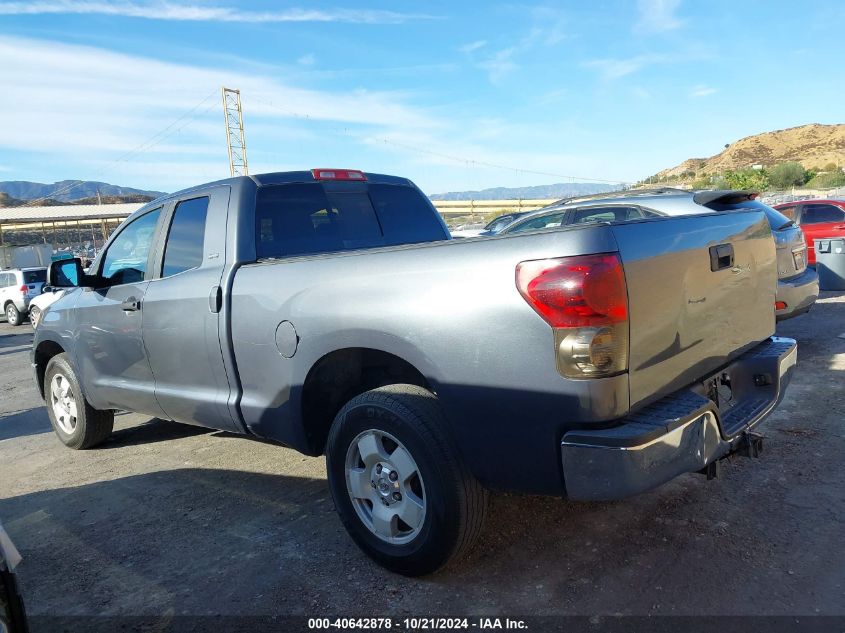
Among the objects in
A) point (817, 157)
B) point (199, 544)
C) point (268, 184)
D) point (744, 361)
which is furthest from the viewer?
point (817, 157)

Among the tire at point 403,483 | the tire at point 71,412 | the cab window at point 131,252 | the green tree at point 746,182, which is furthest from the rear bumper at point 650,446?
the green tree at point 746,182

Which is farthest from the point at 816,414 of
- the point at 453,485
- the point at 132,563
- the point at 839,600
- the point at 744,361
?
the point at 132,563

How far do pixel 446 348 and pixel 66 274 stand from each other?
3.51m

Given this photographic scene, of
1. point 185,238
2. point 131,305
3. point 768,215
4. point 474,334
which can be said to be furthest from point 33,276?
point 474,334

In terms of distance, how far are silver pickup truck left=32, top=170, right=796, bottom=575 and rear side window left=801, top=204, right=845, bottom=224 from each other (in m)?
11.0

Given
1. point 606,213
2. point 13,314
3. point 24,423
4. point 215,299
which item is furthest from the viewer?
point 13,314

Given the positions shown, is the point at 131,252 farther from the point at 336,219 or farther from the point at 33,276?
the point at 33,276

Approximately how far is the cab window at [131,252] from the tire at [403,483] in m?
2.26

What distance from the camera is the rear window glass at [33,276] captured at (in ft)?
61.6

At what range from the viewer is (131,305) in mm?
4363

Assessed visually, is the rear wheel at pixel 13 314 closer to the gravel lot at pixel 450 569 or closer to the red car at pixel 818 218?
the gravel lot at pixel 450 569

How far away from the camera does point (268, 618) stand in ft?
8.99

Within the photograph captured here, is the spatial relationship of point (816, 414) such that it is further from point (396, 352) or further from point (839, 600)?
point (396, 352)

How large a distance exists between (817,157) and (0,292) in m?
84.3
